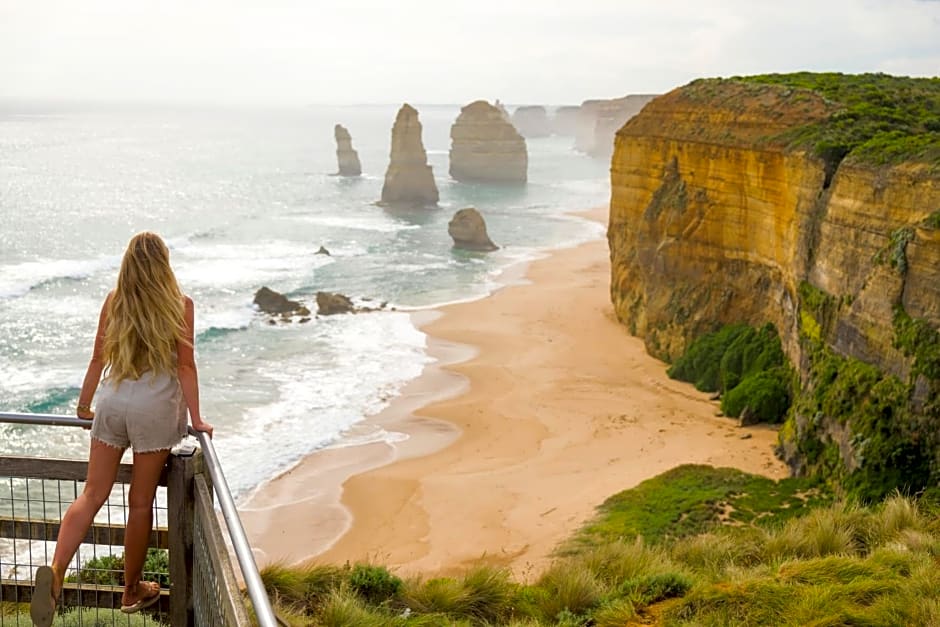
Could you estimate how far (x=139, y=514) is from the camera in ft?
16.4

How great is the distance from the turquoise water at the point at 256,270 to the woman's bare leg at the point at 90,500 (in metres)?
14.8

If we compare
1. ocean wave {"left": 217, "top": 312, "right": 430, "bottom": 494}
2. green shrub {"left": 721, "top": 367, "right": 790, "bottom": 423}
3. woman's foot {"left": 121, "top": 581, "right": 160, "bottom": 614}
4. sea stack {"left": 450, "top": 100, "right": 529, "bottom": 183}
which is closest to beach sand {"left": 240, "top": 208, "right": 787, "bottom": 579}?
green shrub {"left": 721, "top": 367, "right": 790, "bottom": 423}

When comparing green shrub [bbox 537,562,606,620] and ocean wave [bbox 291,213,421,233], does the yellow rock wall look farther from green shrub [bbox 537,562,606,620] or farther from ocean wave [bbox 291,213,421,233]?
ocean wave [bbox 291,213,421,233]

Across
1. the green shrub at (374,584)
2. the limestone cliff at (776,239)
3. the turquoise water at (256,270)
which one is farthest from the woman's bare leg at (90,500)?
the turquoise water at (256,270)

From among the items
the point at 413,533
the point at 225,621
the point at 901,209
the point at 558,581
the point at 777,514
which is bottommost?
the point at 413,533

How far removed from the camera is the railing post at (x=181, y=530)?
495 cm

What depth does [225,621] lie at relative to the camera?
3.95 m

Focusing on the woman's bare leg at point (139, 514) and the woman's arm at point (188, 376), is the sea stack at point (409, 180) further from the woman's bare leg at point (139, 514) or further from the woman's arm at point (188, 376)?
the woman's bare leg at point (139, 514)

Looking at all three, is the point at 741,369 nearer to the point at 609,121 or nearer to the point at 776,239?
the point at 776,239

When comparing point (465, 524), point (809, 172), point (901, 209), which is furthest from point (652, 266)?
point (465, 524)

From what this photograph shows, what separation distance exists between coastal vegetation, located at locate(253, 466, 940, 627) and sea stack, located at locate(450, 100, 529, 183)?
8783 cm

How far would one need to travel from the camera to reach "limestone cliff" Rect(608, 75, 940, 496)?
613 inches

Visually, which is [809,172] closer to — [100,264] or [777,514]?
[777,514]

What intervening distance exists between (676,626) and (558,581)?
215cm
